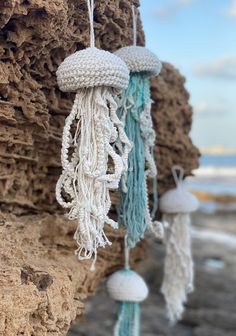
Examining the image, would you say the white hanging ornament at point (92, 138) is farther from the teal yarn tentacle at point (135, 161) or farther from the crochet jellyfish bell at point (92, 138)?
the teal yarn tentacle at point (135, 161)

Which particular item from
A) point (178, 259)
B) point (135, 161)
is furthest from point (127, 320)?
point (135, 161)

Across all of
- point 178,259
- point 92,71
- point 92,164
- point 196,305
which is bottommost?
point 196,305

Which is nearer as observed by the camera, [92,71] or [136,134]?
[92,71]

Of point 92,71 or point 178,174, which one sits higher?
point 92,71

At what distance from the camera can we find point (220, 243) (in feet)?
14.6

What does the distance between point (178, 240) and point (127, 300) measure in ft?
1.16

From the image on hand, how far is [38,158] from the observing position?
4.47ft

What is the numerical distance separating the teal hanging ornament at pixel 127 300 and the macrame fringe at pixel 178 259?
0.90ft

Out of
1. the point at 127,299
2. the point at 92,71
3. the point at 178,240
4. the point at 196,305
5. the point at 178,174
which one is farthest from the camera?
the point at 196,305

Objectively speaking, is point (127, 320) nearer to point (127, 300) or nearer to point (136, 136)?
point (127, 300)

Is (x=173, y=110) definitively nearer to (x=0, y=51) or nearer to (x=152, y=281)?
(x=0, y=51)

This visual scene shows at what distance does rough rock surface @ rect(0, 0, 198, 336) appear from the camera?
103cm

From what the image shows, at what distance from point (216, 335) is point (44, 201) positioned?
4.83ft

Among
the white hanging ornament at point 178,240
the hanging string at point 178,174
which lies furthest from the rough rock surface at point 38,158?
the hanging string at point 178,174
